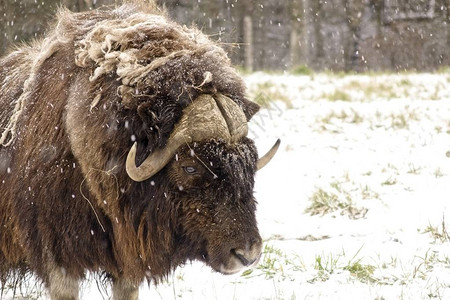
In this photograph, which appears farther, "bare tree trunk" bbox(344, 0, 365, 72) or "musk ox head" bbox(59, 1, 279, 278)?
"bare tree trunk" bbox(344, 0, 365, 72)

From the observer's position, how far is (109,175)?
11.2 feet

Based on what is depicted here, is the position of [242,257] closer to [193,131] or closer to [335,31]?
[193,131]

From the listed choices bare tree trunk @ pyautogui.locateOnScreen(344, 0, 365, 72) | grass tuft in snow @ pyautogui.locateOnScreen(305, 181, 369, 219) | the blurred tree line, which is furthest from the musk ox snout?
bare tree trunk @ pyautogui.locateOnScreen(344, 0, 365, 72)

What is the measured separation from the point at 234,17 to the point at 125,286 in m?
16.2

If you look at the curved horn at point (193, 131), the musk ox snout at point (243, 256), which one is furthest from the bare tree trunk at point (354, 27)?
the musk ox snout at point (243, 256)

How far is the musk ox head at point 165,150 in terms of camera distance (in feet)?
10.8

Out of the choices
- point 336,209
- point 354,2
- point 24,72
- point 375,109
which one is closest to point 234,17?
point 354,2

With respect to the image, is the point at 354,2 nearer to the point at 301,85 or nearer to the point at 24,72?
the point at 301,85

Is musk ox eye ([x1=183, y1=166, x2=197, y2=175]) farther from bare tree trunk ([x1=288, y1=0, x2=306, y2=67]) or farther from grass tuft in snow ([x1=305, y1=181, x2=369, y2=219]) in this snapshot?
bare tree trunk ([x1=288, y1=0, x2=306, y2=67])

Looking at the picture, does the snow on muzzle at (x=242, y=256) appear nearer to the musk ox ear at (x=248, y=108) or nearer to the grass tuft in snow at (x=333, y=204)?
the musk ox ear at (x=248, y=108)

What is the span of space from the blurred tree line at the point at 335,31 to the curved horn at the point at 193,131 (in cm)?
1204

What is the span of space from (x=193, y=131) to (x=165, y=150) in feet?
0.53

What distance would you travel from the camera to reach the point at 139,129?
333cm

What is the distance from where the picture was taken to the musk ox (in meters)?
3.29
